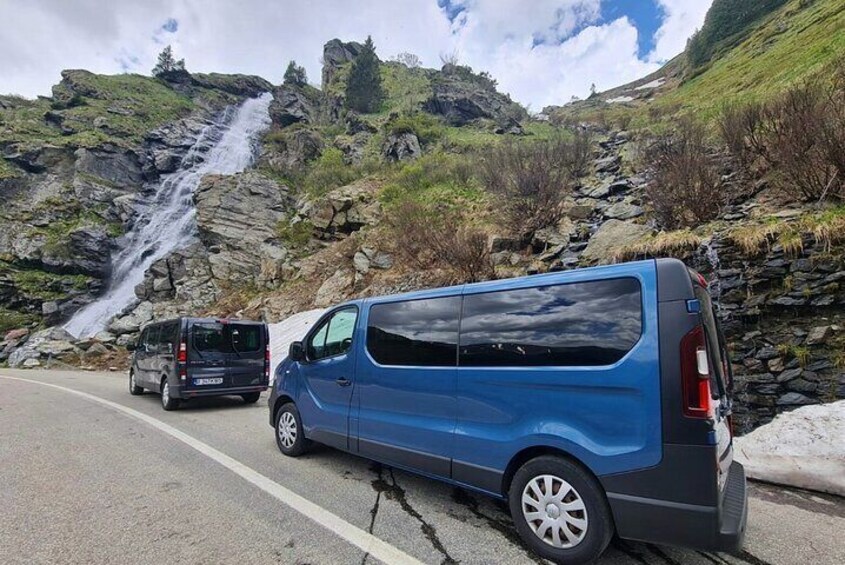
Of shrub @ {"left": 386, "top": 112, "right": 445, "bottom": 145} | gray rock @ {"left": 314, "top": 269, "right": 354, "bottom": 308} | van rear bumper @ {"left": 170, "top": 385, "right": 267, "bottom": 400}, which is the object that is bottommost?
van rear bumper @ {"left": 170, "top": 385, "right": 267, "bottom": 400}

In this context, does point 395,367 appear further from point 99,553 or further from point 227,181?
point 227,181

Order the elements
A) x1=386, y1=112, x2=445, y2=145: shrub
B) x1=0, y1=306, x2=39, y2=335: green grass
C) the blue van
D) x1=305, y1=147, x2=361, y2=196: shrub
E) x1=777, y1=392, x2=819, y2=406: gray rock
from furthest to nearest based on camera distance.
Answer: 1. x1=386, y1=112, x2=445, y2=145: shrub
2. x1=305, y1=147, x2=361, y2=196: shrub
3. x1=0, y1=306, x2=39, y2=335: green grass
4. x1=777, y1=392, x2=819, y2=406: gray rock
5. the blue van

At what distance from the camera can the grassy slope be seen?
17078 mm

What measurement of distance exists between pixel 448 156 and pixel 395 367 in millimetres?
22347

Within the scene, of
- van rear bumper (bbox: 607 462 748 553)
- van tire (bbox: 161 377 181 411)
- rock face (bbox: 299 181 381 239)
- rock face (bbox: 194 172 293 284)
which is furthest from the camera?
rock face (bbox: 194 172 293 284)

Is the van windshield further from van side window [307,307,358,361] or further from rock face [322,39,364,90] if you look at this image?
rock face [322,39,364,90]

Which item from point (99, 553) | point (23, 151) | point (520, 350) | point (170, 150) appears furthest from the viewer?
point (170, 150)

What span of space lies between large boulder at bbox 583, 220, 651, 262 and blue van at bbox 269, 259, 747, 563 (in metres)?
6.67

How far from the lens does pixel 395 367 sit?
4121 mm

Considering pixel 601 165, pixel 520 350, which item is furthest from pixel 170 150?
pixel 520 350

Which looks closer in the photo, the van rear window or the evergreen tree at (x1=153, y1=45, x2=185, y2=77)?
the van rear window

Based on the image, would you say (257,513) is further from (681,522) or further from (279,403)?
(681,522)

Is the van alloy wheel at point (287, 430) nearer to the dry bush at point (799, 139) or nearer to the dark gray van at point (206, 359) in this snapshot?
the dark gray van at point (206, 359)

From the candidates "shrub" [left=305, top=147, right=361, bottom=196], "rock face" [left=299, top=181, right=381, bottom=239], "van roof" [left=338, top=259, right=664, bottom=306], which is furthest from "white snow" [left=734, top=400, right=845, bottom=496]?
"shrub" [left=305, top=147, right=361, bottom=196]
